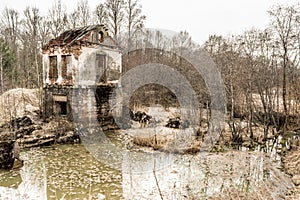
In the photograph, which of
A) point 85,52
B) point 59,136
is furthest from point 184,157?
point 85,52

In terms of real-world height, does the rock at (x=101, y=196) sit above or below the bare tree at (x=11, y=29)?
below

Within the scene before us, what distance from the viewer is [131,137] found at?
11492 mm

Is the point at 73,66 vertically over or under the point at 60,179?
over

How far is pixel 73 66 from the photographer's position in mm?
11914

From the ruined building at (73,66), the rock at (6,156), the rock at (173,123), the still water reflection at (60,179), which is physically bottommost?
the still water reflection at (60,179)

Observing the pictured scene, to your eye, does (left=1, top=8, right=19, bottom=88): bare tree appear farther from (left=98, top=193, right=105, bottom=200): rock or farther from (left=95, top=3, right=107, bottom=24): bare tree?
(left=98, top=193, right=105, bottom=200): rock

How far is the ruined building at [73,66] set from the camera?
467 inches

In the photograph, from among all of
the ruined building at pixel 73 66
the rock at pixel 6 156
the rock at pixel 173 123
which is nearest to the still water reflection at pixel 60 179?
the rock at pixel 6 156

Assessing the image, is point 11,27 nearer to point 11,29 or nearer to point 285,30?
point 11,29

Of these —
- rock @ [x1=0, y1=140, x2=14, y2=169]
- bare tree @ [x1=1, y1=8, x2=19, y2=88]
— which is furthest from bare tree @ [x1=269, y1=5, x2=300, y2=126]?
bare tree @ [x1=1, y1=8, x2=19, y2=88]

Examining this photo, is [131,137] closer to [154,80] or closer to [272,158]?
[272,158]

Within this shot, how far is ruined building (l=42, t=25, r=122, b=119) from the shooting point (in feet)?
38.9

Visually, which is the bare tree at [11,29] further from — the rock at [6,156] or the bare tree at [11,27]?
the rock at [6,156]

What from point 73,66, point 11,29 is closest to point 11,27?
point 11,29
